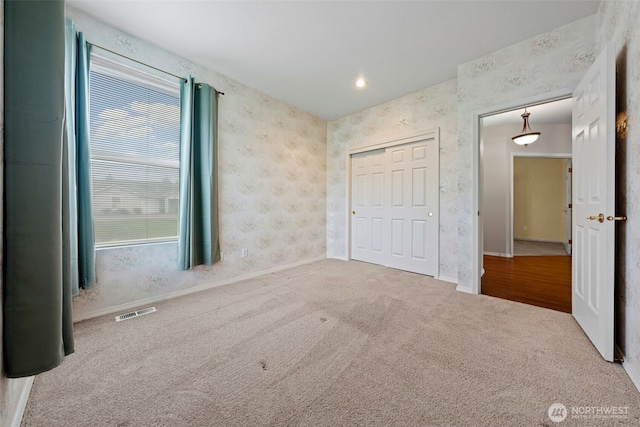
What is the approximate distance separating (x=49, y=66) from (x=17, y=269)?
0.82 meters

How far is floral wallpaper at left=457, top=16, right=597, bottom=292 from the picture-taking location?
84.0 inches

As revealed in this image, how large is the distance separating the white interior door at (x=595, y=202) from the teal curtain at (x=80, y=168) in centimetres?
366

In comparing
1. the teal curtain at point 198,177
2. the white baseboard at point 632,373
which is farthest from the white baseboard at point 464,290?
the teal curtain at point 198,177

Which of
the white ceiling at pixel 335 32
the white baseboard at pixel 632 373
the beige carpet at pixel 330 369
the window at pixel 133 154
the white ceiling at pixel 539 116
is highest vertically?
the white ceiling at pixel 539 116

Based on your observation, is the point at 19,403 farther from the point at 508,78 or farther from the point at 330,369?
the point at 508,78

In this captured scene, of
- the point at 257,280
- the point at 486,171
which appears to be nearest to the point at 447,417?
the point at 257,280

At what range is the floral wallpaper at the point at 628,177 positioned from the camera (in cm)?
139

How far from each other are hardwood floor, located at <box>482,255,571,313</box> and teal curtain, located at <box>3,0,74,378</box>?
346 centimetres

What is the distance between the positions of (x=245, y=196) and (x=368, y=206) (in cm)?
200

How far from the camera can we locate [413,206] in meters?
3.54

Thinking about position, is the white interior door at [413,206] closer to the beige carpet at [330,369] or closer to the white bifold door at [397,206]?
the white bifold door at [397,206]

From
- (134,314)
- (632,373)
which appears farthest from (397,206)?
(134,314)

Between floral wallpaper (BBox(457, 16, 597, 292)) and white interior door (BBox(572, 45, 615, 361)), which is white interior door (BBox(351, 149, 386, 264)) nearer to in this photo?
floral wallpaper (BBox(457, 16, 597, 292))

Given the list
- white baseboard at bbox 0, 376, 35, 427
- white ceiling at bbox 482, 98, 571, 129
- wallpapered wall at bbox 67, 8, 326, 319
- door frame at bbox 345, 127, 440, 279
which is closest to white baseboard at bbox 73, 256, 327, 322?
wallpapered wall at bbox 67, 8, 326, 319
